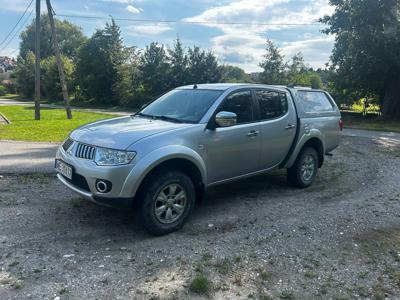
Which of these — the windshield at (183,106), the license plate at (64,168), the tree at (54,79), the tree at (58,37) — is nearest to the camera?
the license plate at (64,168)

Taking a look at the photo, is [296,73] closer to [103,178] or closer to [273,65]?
[273,65]

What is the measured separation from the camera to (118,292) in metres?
3.15

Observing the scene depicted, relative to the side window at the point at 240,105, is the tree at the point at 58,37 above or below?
above

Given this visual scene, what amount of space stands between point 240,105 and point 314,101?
82.9 inches

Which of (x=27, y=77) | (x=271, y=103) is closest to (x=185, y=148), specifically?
(x=271, y=103)

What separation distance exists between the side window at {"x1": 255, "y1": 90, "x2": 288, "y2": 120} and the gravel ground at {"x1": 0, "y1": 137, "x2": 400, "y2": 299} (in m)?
1.33

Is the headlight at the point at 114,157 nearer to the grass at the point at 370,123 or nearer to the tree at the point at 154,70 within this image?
the grass at the point at 370,123

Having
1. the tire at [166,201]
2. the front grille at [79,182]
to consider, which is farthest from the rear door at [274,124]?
the front grille at [79,182]

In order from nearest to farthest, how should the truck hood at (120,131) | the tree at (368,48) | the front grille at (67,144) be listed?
the truck hood at (120,131), the front grille at (67,144), the tree at (368,48)

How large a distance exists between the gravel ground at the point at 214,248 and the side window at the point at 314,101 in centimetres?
149

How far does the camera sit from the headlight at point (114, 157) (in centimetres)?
392

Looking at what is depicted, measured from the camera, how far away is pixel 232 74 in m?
36.0

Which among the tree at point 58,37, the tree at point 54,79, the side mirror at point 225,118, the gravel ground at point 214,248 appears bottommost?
the gravel ground at point 214,248

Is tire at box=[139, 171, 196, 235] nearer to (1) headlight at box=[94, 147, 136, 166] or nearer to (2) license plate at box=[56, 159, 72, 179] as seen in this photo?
(1) headlight at box=[94, 147, 136, 166]
